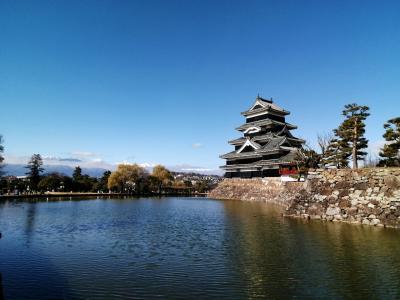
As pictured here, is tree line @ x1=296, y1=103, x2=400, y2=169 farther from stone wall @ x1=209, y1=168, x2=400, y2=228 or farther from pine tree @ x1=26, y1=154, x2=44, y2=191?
pine tree @ x1=26, y1=154, x2=44, y2=191

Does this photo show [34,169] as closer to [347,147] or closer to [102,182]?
[102,182]

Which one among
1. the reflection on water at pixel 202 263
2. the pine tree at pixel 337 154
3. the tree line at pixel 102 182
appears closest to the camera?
the reflection on water at pixel 202 263

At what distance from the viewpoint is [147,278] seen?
993cm

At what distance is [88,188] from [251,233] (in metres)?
59.8

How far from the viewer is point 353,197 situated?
22219mm

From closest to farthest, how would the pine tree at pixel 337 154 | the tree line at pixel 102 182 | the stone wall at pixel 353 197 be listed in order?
the stone wall at pixel 353 197, the pine tree at pixel 337 154, the tree line at pixel 102 182

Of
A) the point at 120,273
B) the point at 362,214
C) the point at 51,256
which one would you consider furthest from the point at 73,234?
the point at 362,214

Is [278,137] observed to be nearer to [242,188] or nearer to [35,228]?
[242,188]

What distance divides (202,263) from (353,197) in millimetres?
A: 14813

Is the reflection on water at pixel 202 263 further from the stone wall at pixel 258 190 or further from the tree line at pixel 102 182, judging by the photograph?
the tree line at pixel 102 182

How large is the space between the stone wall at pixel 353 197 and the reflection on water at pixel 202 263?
2081mm

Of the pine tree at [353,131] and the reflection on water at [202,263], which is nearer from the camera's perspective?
the reflection on water at [202,263]

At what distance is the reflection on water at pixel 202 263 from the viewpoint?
8836 millimetres

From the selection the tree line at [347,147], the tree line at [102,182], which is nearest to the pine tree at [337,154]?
the tree line at [347,147]
